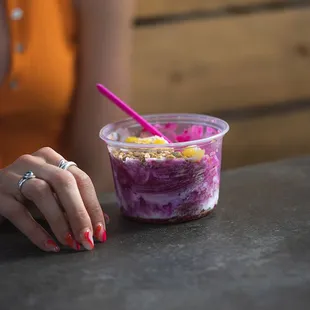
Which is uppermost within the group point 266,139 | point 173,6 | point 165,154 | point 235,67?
point 173,6

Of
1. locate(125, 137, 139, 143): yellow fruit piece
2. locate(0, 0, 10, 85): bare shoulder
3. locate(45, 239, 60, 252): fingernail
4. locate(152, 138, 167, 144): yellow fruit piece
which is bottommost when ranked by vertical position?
locate(45, 239, 60, 252): fingernail

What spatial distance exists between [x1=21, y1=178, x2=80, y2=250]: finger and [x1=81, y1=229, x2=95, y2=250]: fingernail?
1cm

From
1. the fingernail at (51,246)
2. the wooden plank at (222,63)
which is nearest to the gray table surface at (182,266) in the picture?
the fingernail at (51,246)

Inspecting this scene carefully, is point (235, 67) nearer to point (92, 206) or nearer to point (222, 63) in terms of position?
point (222, 63)

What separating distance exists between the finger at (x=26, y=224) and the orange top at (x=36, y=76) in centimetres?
53

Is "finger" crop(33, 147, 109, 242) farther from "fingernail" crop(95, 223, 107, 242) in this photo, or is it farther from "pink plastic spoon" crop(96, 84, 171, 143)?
"pink plastic spoon" crop(96, 84, 171, 143)

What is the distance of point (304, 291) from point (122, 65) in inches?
34.7

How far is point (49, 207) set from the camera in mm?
862

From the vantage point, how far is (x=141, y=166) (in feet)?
2.98

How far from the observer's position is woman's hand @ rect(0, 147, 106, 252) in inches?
33.4

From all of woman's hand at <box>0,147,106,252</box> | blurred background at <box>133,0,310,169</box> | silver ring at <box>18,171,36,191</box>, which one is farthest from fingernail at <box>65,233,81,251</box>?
blurred background at <box>133,0,310,169</box>

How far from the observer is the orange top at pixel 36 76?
137 cm

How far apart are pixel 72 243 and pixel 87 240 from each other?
0.07 ft

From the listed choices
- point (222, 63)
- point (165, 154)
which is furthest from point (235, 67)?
point (165, 154)
